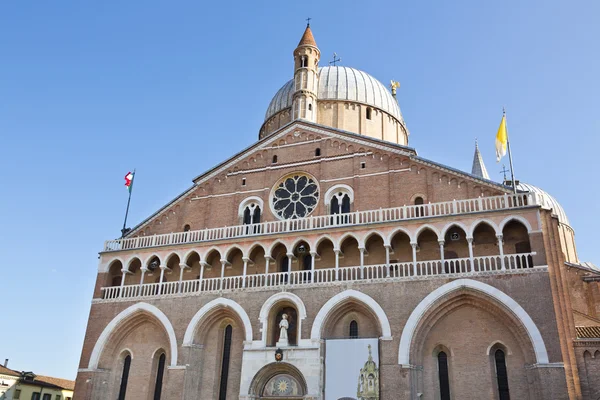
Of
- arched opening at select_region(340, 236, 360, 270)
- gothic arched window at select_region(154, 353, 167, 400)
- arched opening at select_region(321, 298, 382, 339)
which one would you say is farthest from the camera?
gothic arched window at select_region(154, 353, 167, 400)

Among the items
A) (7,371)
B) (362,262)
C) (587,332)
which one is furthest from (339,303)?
(7,371)

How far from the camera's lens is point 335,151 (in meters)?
26.6

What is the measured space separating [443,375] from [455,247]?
16.5ft

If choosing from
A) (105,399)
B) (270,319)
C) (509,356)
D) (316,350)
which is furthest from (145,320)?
(509,356)

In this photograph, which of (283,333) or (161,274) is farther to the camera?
(161,274)

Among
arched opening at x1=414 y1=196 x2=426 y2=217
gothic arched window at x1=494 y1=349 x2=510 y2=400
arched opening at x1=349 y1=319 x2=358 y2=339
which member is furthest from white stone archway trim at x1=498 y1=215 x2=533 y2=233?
arched opening at x1=349 y1=319 x2=358 y2=339

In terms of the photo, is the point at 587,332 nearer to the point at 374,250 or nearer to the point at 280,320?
the point at 374,250

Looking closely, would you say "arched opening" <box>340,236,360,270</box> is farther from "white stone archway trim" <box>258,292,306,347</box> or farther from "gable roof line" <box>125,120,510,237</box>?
"gable roof line" <box>125,120,510,237</box>

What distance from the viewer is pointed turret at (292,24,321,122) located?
29.5 metres

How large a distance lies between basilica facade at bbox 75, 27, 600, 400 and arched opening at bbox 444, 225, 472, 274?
0.26ft

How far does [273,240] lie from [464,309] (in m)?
8.44

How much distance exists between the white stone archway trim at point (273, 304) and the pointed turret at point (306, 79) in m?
10.2

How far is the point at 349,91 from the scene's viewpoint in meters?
34.9

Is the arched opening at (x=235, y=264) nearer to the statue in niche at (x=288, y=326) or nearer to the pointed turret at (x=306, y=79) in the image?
the statue in niche at (x=288, y=326)
